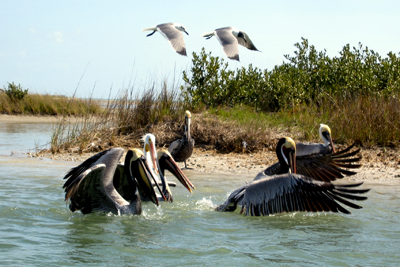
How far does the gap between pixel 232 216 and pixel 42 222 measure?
86.9 inches

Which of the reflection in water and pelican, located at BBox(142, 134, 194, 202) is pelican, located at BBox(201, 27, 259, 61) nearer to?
pelican, located at BBox(142, 134, 194, 202)

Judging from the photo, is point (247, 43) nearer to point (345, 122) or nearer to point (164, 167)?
point (345, 122)

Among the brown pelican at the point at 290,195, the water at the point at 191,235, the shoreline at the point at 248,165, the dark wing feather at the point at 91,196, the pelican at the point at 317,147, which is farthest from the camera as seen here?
the pelican at the point at 317,147

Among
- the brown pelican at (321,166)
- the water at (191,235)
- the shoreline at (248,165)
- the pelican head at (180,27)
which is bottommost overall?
the water at (191,235)

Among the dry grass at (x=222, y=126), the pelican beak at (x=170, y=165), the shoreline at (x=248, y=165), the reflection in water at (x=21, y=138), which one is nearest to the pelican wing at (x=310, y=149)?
the shoreline at (x=248, y=165)

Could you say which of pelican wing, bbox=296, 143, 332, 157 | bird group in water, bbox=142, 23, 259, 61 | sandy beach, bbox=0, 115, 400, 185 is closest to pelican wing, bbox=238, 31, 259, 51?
bird group in water, bbox=142, 23, 259, 61

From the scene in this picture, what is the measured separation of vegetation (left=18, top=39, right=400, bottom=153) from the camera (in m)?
9.91

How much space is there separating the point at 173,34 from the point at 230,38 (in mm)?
1100

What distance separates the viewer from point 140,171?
5.57 m

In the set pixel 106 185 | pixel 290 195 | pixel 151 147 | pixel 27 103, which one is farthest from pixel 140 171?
pixel 27 103

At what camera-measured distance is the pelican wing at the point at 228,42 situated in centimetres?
830

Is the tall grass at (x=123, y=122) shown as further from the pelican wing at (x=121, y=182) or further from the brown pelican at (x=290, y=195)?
the brown pelican at (x=290, y=195)

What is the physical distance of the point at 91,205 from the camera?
5.43 metres

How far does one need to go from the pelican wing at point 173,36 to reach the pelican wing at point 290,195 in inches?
149
